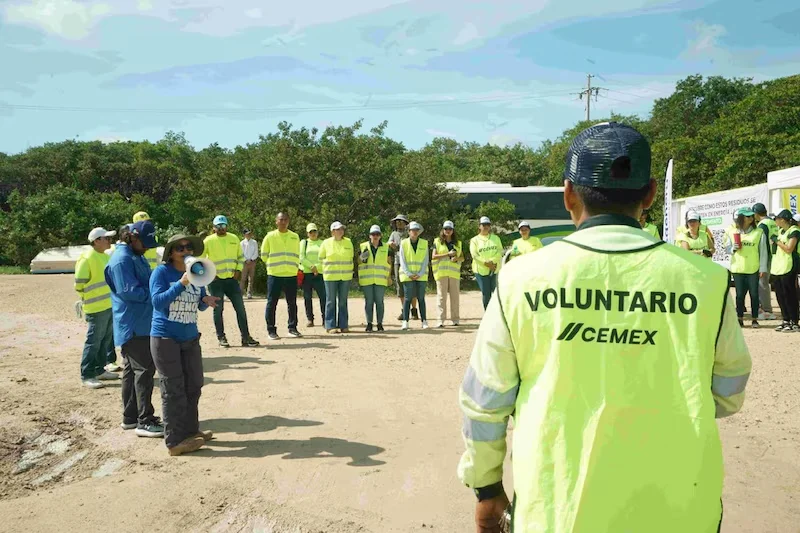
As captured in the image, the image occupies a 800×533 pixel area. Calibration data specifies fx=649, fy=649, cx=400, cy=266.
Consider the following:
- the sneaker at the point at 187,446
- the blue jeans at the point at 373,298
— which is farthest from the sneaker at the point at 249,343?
the sneaker at the point at 187,446

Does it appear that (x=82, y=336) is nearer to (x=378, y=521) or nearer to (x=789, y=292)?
(x=378, y=521)

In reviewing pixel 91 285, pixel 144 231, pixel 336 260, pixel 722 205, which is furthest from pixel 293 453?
pixel 722 205

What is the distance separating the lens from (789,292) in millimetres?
11219

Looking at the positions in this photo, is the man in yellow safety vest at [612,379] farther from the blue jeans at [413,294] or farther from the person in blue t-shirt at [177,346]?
the blue jeans at [413,294]

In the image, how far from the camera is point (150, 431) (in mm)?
5949

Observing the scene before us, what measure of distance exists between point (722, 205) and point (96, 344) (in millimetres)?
17160

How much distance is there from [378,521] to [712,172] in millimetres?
33272

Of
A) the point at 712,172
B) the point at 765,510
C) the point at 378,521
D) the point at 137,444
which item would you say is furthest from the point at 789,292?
the point at 712,172

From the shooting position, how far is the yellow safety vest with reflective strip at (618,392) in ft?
5.56

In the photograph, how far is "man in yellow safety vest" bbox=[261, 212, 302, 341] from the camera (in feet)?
36.5

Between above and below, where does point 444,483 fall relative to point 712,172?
below

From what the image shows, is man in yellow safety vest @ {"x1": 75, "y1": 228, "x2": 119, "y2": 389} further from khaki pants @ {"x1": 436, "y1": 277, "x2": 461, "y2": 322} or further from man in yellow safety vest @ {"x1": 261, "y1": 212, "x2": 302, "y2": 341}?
khaki pants @ {"x1": 436, "y1": 277, "x2": 461, "y2": 322}

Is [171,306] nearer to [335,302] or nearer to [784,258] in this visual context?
[335,302]

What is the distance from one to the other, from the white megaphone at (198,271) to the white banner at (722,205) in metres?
14.9
